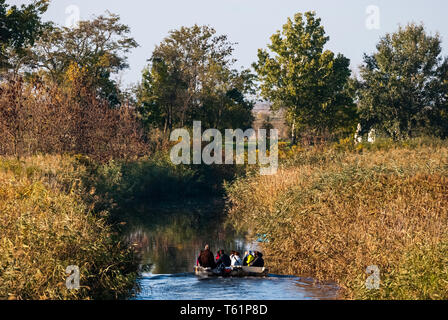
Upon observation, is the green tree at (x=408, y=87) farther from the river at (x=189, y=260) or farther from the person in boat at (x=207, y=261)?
the person in boat at (x=207, y=261)

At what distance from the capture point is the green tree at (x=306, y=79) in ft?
197

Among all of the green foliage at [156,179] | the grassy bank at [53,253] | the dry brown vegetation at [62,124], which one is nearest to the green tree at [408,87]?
the green foliage at [156,179]

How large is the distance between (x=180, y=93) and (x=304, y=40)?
14130mm

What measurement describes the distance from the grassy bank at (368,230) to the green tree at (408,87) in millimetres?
30724

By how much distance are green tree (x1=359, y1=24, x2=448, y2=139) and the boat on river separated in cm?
3738

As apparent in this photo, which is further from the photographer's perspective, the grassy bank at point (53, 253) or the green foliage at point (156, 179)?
the green foliage at point (156, 179)

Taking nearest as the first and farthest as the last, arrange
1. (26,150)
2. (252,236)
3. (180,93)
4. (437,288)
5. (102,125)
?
1. (437,288)
2. (252,236)
3. (26,150)
4. (102,125)
5. (180,93)

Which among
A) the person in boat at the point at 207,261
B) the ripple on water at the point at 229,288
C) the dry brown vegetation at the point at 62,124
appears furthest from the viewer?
the dry brown vegetation at the point at 62,124

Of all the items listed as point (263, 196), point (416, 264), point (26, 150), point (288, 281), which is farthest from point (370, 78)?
point (416, 264)

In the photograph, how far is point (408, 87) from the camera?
53.4 meters

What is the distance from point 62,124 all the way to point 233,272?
63.4 ft

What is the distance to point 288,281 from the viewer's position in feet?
58.0

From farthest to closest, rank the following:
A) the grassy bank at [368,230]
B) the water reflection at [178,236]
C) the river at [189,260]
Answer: the water reflection at [178,236] → the river at [189,260] → the grassy bank at [368,230]

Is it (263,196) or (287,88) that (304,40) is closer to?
(287,88)
